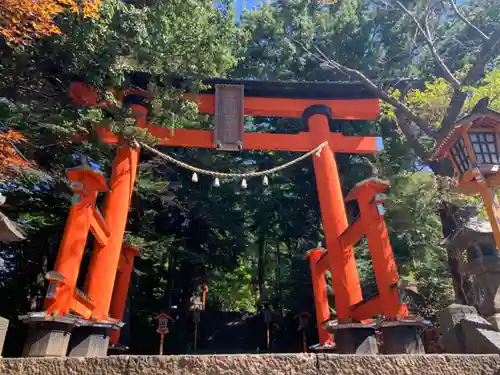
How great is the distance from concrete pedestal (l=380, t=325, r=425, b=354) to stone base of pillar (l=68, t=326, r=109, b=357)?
4118 millimetres

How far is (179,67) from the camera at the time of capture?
6820mm

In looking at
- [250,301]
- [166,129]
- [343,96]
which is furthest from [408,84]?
[250,301]

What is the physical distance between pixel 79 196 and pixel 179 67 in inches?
120

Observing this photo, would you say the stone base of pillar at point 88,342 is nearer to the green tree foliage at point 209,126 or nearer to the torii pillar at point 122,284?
the torii pillar at point 122,284

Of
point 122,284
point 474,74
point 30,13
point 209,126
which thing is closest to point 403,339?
point 474,74

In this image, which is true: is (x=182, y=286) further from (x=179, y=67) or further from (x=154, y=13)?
(x=154, y=13)

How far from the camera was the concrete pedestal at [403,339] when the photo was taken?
4984 millimetres

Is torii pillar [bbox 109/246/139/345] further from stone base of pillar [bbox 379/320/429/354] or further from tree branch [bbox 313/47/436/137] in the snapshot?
tree branch [bbox 313/47/436/137]

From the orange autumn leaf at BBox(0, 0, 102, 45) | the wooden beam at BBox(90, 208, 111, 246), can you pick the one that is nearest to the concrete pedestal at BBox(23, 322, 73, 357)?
the wooden beam at BBox(90, 208, 111, 246)

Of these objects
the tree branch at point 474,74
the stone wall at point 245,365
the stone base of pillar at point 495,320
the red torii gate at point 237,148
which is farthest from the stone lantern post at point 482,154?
the tree branch at point 474,74

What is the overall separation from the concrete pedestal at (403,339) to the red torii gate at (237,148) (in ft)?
0.75

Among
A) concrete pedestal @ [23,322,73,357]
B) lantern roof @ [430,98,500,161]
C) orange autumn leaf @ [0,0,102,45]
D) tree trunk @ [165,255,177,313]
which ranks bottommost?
concrete pedestal @ [23,322,73,357]

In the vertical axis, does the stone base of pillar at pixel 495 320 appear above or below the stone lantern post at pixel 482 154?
below

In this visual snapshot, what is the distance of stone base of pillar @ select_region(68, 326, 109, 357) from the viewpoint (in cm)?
538
